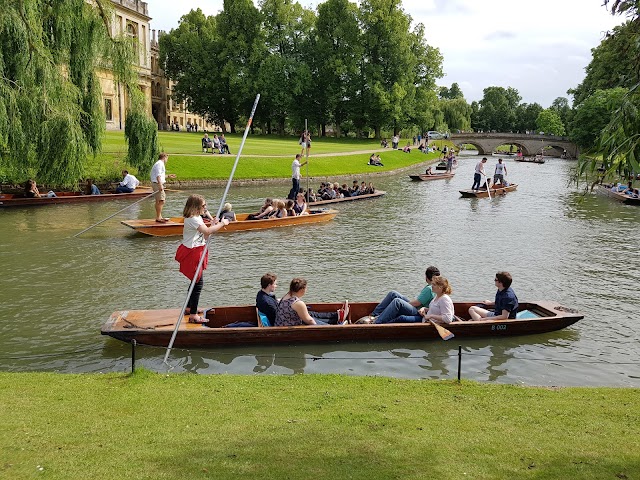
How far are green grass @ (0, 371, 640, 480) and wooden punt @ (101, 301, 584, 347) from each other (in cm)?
143

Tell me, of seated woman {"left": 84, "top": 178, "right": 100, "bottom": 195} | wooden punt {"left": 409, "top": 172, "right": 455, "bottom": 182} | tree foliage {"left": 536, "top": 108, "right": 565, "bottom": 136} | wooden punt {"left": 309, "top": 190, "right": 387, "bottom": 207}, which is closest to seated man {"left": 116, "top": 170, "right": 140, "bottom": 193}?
seated woman {"left": 84, "top": 178, "right": 100, "bottom": 195}

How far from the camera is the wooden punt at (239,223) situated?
1616cm

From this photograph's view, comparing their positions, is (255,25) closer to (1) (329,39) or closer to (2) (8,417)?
(1) (329,39)

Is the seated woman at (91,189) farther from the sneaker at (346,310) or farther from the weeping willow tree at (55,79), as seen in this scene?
the sneaker at (346,310)

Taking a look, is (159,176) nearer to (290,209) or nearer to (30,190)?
(290,209)

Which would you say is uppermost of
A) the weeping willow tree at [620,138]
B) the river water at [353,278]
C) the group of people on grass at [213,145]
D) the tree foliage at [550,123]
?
the tree foliage at [550,123]

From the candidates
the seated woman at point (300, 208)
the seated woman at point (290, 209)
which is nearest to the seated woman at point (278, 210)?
the seated woman at point (290, 209)

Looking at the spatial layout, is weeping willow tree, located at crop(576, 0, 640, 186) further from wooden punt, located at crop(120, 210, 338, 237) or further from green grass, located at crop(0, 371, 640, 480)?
wooden punt, located at crop(120, 210, 338, 237)

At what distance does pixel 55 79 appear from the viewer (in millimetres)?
15672

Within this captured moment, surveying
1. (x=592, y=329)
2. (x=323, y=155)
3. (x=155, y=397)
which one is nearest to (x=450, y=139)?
(x=323, y=155)

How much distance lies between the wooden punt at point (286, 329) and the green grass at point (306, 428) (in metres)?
1.43

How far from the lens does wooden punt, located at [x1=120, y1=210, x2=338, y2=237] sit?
16.2 metres

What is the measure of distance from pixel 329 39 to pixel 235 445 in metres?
62.4

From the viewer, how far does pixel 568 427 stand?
5.37m
